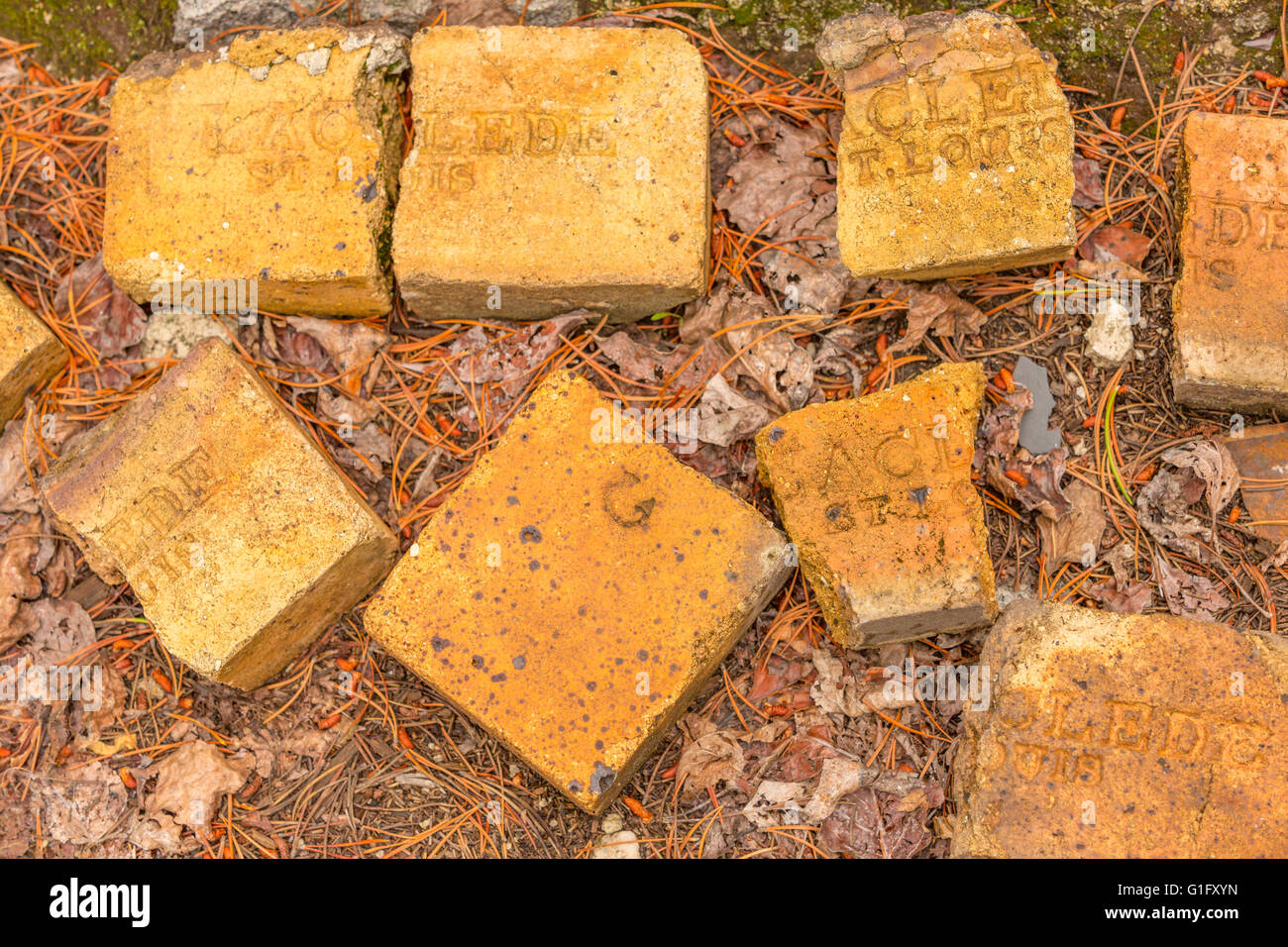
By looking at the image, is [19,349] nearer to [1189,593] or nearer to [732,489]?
[732,489]

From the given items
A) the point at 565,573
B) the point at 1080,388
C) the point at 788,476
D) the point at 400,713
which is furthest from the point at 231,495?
the point at 1080,388

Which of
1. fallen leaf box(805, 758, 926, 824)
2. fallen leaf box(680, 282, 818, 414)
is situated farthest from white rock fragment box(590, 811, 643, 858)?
fallen leaf box(680, 282, 818, 414)

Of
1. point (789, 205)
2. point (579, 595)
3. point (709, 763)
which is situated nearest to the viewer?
point (579, 595)

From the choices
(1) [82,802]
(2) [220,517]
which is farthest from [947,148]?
(1) [82,802]

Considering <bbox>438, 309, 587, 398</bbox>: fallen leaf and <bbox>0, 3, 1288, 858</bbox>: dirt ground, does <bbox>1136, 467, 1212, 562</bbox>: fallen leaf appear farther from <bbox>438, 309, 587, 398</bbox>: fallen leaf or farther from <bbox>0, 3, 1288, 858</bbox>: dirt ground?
<bbox>438, 309, 587, 398</bbox>: fallen leaf

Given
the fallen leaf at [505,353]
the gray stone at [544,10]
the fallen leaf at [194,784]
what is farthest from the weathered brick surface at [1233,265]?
the fallen leaf at [194,784]

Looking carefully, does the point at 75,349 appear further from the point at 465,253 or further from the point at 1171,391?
the point at 1171,391
